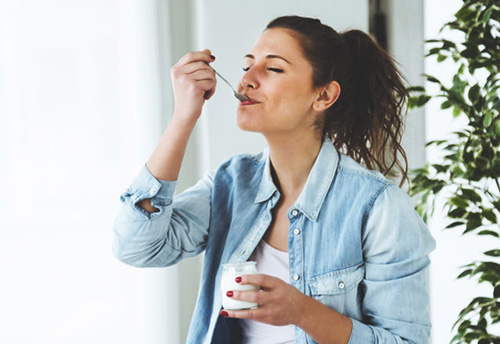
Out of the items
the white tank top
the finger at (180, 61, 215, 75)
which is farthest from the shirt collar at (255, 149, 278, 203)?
the finger at (180, 61, 215, 75)

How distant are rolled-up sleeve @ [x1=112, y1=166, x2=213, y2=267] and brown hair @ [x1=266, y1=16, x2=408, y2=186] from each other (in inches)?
16.0

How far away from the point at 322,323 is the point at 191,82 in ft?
2.09

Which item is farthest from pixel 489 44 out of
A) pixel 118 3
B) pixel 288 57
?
pixel 118 3

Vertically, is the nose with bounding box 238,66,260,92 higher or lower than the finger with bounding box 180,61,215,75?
lower

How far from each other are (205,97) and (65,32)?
0.71m

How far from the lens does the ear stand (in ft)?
5.06

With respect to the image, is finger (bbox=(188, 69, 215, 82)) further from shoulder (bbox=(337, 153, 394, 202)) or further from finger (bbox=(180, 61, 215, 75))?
shoulder (bbox=(337, 153, 394, 202))

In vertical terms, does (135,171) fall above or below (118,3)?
below

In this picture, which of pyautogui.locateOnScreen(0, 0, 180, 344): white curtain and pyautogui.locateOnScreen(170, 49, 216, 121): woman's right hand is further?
pyautogui.locateOnScreen(0, 0, 180, 344): white curtain

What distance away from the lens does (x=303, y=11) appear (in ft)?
8.02

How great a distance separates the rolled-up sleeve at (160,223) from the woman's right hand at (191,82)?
177 mm

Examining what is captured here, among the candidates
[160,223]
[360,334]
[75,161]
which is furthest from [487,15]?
[75,161]

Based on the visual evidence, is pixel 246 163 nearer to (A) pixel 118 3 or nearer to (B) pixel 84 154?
(B) pixel 84 154

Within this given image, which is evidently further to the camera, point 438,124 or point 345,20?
point 438,124
